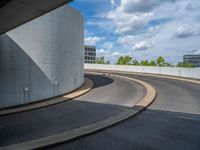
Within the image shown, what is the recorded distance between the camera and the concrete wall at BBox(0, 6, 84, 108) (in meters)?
10.9

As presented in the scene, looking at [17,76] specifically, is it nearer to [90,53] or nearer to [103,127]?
[103,127]

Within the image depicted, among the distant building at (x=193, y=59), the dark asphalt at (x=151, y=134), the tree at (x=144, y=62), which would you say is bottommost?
the dark asphalt at (x=151, y=134)

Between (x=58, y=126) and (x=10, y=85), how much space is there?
16.2 ft

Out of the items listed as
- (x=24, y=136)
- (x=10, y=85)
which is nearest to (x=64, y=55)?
(x=10, y=85)

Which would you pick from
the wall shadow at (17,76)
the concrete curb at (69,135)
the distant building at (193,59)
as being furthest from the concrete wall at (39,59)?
the distant building at (193,59)

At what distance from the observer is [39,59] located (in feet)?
40.7

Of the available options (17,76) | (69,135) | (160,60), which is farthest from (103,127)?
(160,60)

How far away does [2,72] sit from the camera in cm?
1059

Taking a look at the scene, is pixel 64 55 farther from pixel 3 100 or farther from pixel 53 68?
pixel 3 100

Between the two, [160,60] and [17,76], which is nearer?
[17,76]

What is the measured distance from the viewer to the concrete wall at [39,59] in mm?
10852

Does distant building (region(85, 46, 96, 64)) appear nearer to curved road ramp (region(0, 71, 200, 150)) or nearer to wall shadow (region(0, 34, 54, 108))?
wall shadow (region(0, 34, 54, 108))

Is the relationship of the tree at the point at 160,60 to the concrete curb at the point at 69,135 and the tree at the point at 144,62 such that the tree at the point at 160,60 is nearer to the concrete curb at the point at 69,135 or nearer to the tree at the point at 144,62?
the tree at the point at 144,62

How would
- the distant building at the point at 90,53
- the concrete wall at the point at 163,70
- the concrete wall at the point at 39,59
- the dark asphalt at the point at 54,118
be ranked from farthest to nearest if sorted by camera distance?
the distant building at the point at 90,53
the concrete wall at the point at 163,70
the concrete wall at the point at 39,59
the dark asphalt at the point at 54,118
